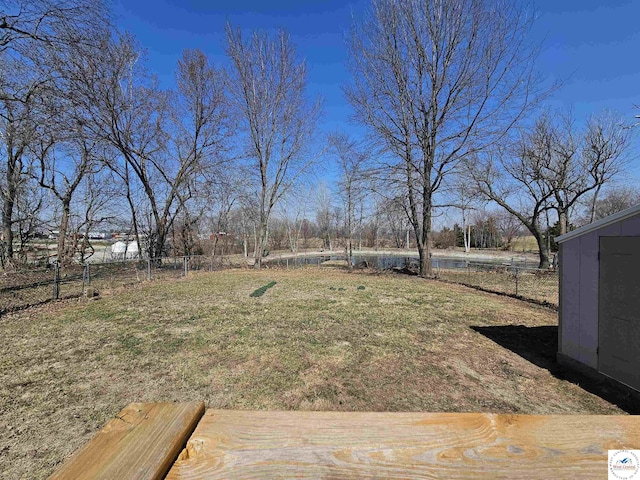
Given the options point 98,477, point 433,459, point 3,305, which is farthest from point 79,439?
point 3,305

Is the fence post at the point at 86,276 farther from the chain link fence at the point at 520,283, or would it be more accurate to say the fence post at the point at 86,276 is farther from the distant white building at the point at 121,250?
the chain link fence at the point at 520,283

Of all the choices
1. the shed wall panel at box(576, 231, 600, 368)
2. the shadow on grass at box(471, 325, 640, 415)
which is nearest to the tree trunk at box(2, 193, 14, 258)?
the shadow on grass at box(471, 325, 640, 415)

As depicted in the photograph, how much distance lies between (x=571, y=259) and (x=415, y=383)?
3.03 meters

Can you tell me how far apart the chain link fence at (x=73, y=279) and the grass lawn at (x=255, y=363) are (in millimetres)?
838

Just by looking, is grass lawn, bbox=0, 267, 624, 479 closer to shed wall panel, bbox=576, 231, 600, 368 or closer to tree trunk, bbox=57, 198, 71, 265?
shed wall panel, bbox=576, 231, 600, 368

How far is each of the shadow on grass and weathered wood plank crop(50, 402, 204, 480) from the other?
470 centimetres

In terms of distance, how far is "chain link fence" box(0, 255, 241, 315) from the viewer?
776 centimetres

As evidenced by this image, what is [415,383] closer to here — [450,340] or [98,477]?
[450,340]

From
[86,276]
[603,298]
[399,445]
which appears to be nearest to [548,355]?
[603,298]

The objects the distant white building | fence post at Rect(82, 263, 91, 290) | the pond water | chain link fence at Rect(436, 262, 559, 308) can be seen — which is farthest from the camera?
the distant white building

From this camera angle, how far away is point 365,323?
20.5ft

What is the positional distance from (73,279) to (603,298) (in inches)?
526

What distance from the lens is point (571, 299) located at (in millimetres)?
4453

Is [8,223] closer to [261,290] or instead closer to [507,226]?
[261,290]
